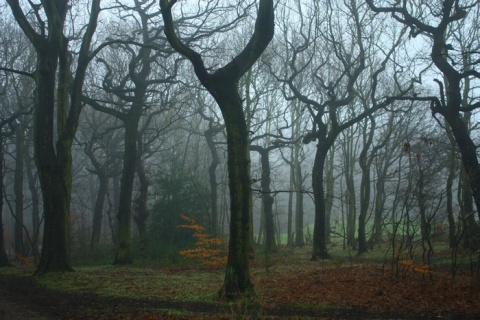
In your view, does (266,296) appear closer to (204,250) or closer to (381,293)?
(381,293)

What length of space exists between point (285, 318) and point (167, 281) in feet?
19.3

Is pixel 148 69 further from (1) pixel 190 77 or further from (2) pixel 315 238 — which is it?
(2) pixel 315 238

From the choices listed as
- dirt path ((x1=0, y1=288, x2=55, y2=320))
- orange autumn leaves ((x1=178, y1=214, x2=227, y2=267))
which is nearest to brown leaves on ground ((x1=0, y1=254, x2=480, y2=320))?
dirt path ((x1=0, y1=288, x2=55, y2=320))

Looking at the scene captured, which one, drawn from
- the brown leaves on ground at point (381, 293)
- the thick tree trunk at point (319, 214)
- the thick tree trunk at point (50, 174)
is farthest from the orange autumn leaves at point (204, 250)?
the thick tree trunk at point (50, 174)

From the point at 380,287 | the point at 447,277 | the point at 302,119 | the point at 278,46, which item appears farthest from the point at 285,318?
the point at 302,119

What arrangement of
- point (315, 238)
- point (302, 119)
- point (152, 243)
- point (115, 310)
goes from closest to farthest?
point (115, 310), point (315, 238), point (152, 243), point (302, 119)

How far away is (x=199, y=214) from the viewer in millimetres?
24266

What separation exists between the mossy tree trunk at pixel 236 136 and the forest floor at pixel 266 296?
644mm

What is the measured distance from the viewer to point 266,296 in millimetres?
9805

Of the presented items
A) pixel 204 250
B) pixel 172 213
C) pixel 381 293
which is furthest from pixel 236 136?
pixel 172 213

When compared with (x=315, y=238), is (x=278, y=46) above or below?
above

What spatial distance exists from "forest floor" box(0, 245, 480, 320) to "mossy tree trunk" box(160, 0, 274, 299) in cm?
64

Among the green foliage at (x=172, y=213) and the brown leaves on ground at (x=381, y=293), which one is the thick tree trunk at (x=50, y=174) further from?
the green foliage at (x=172, y=213)

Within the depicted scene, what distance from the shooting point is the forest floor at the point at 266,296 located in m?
8.11
